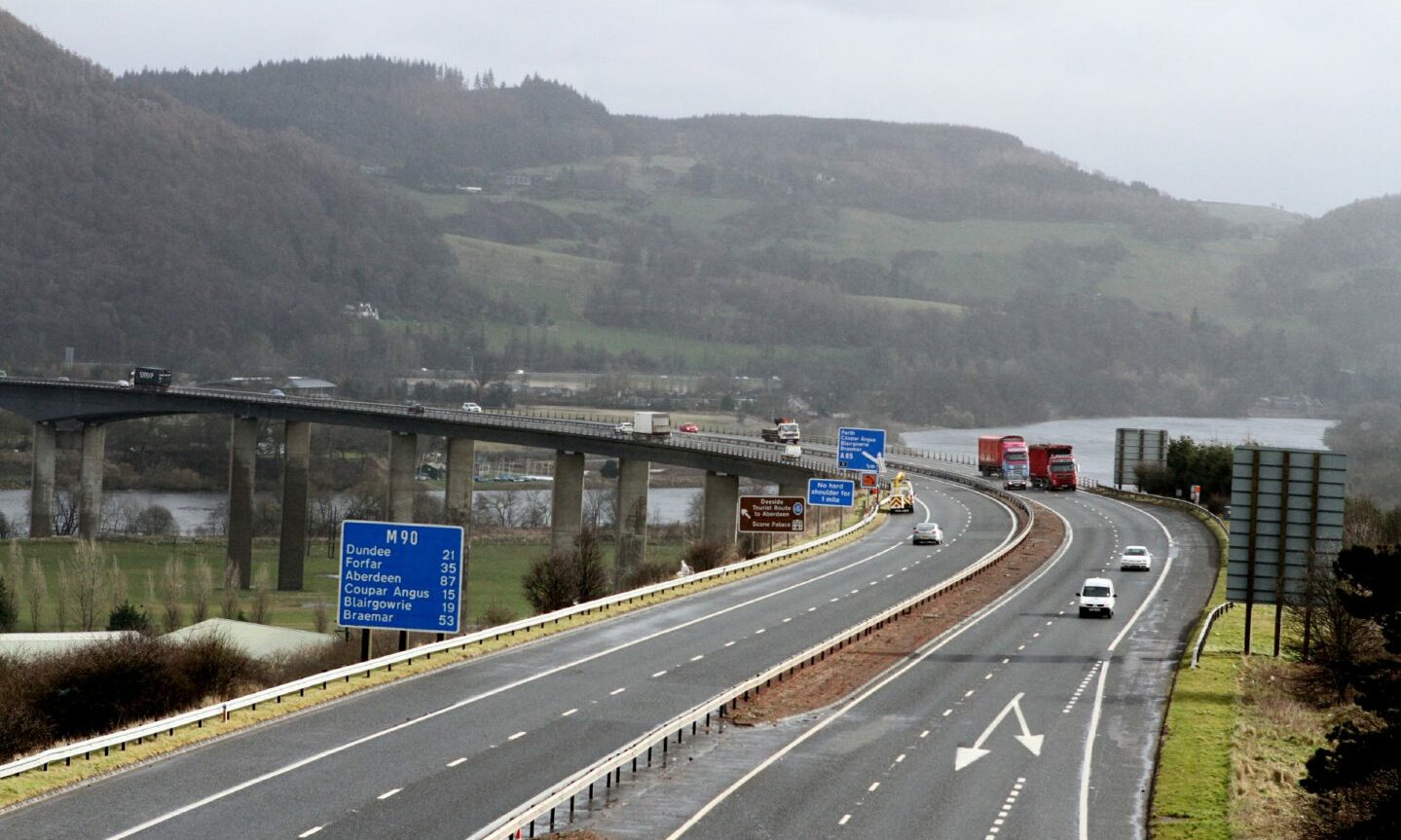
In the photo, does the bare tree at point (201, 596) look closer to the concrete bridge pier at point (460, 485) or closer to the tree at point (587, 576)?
the concrete bridge pier at point (460, 485)

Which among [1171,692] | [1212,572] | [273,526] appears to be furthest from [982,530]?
[273,526]

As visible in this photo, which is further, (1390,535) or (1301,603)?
(1390,535)

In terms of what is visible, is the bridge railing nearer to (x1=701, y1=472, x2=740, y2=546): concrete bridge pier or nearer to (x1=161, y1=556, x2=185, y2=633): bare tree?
(x1=701, y1=472, x2=740, y2=546): concrete bridge pier

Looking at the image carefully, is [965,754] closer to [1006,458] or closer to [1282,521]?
[1282,521]

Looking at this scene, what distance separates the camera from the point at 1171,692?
1802 inches

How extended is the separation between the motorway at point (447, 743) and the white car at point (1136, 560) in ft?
70.0

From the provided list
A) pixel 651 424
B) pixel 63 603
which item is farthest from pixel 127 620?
pixel 651 424

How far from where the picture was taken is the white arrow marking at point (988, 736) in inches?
1415

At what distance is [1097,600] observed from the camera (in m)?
63.0

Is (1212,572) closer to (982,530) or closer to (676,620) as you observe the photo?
(982,530)

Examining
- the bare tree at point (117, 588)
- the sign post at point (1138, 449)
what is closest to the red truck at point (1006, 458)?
the sign post at point (1138, 449)

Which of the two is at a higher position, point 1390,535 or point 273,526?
point 1390,535

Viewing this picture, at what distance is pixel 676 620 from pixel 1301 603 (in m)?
22.2

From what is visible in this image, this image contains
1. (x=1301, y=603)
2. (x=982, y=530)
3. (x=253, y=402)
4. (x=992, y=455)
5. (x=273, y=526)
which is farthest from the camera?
(x=273, y=526)
